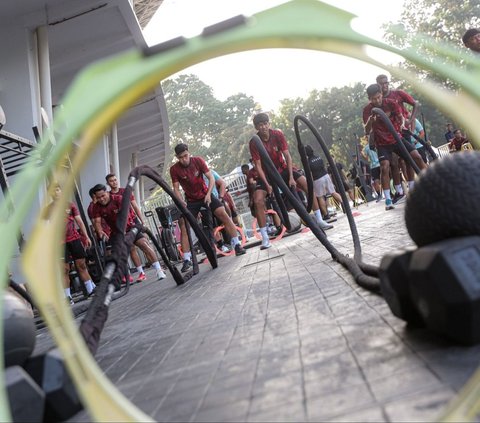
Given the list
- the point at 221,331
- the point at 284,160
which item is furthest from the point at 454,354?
the point at 284,160

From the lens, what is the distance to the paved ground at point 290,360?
207 cm

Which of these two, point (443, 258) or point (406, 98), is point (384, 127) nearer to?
point (406, 98)

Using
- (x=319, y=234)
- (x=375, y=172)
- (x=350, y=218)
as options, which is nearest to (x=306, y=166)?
(x=319, y=234)

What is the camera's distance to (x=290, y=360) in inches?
110

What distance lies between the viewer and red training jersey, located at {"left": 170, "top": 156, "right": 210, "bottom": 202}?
1119 centimetres

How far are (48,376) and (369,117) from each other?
846 cm

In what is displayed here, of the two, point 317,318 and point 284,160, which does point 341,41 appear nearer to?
point 317,318

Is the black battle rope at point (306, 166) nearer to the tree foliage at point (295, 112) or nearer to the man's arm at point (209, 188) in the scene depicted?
the man's arm at point (209, 188)

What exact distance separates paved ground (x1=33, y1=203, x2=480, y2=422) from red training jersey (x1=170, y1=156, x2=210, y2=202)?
231 inches

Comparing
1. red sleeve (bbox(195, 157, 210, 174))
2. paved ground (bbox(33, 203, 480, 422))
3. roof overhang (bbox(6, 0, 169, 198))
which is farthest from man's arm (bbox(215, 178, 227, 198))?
paved ground (bbox(33, 203, 480, 422))

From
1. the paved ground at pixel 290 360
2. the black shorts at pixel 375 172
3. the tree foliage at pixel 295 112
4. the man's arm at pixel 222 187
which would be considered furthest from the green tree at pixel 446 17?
the paved ground at pixel 290 360

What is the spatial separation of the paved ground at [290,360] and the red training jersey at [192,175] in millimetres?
5864

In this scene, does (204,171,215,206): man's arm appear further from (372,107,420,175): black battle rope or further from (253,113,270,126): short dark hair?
(372,107,420,175): black battle rope

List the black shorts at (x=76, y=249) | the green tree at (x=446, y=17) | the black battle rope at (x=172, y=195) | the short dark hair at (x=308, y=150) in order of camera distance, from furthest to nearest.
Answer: the green tree at (x=446, y=17) < the short dark hair at (x=308, y=150) < the black shorts at (x=76, y=249) < the black battle rope at (x=172, y=195)
